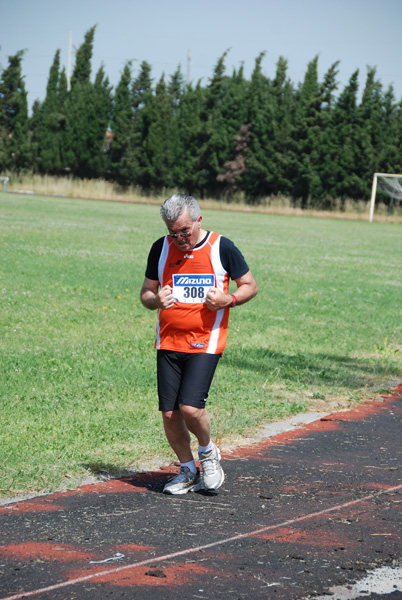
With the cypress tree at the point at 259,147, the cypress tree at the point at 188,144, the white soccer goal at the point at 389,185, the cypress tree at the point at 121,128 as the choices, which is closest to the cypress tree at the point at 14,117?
the cypress tree at the point at 121,128

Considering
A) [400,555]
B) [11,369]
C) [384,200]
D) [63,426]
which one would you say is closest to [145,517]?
[400,555]

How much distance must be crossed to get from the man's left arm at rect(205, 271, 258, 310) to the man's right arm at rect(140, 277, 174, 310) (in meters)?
0.25

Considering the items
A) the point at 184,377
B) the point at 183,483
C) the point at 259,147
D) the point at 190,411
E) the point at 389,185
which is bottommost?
the point at 183,483

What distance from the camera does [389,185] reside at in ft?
193

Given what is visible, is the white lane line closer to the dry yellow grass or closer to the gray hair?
the gray hair

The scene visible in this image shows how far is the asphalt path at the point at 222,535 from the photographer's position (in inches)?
150

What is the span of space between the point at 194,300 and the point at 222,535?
1.49 m

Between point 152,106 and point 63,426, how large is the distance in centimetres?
6065

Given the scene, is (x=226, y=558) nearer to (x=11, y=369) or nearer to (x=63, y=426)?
(x=63, y=426)

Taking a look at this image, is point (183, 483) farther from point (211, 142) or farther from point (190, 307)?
point (211, 142)

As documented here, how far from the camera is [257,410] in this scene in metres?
7.61

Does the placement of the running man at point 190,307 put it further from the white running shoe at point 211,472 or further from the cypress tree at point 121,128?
the cypress tree at point 121,128

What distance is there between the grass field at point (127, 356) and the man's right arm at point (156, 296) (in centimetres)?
135

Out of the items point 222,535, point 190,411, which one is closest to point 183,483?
point 190,411
